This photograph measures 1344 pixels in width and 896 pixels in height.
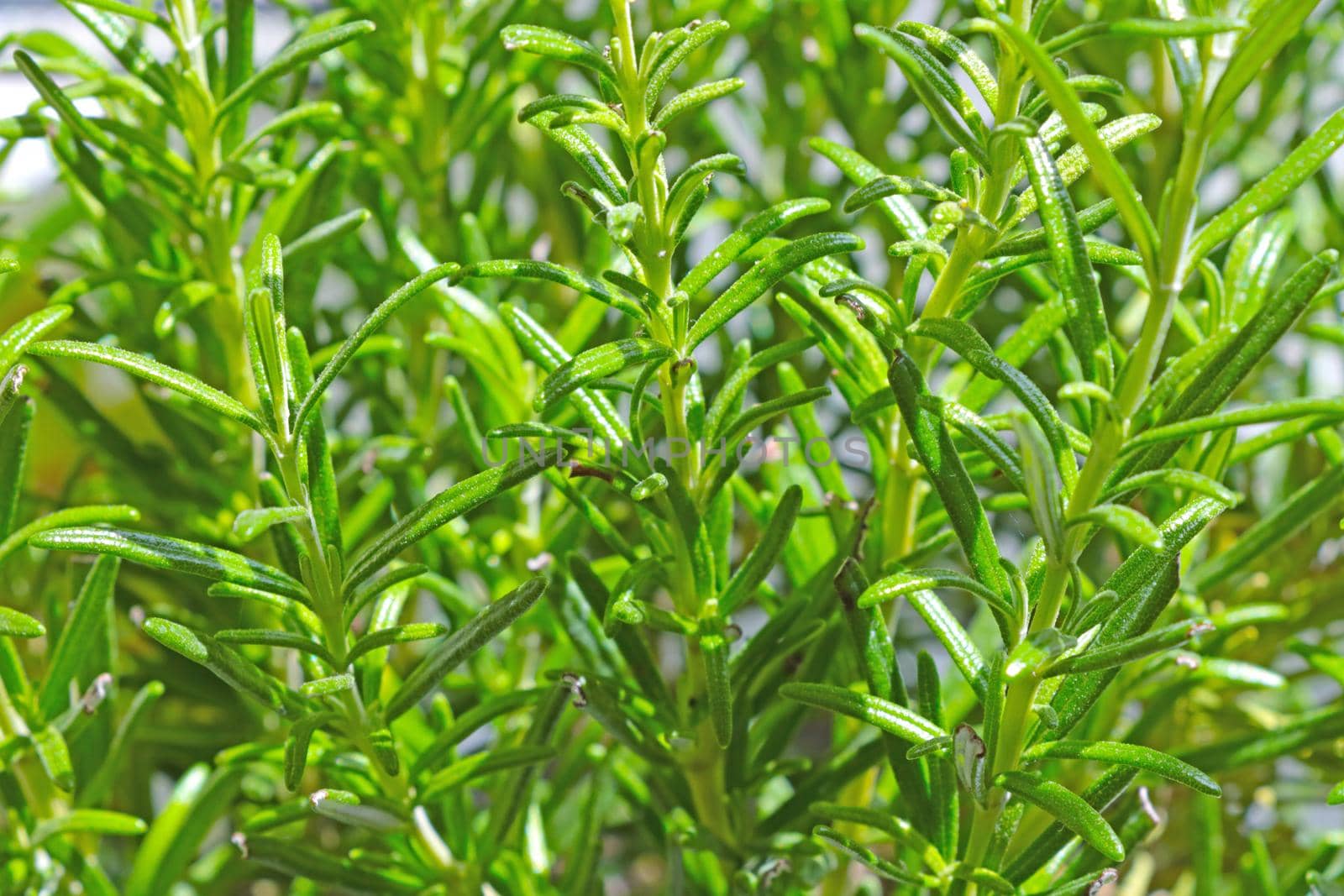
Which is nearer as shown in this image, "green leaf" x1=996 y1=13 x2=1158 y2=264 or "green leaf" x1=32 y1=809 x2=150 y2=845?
"green leaf" x1=996 y1=13 x2=1158 y2=264

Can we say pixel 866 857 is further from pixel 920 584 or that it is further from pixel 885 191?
pixel 885 191

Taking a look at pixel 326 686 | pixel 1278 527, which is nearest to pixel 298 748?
pixel 326 686

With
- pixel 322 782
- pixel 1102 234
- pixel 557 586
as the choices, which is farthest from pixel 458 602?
pixel 1102 234

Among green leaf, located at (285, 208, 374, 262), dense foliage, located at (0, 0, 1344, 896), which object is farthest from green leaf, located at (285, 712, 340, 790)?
green leaf, located at (285, 208, 374, 262)

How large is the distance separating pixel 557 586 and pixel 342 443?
0.16 m

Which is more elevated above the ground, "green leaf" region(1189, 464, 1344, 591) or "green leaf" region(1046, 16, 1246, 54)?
"green leaf" region(1046, 16, 1246, 54)

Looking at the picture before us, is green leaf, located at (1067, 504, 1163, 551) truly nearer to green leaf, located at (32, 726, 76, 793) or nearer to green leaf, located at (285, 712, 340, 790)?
green leaf, located at (285, 712, 340, 790)

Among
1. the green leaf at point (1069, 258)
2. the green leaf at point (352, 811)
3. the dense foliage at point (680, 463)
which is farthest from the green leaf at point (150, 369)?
the green leaf at point (1069, 258)

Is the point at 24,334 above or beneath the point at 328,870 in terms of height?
above

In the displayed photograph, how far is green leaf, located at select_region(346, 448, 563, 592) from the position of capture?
0.37 meters

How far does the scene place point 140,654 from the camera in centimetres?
66

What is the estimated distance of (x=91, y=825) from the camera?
0.47 metres

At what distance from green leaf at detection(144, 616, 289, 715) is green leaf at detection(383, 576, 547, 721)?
0.12 ft

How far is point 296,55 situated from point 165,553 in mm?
210
